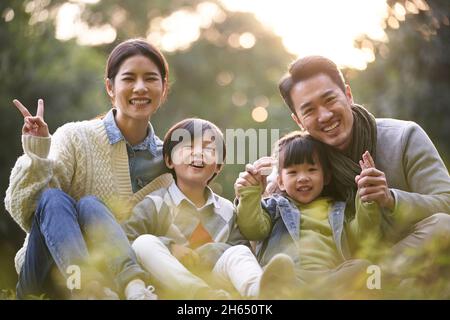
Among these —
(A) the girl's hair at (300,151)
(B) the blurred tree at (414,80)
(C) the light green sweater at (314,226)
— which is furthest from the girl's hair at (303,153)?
(B) the blurred tree at (414,80)

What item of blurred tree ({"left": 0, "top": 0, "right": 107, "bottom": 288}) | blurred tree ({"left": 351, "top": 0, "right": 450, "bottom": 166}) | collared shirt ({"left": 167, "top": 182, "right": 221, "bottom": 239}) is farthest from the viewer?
blurred tree ({"left": 0, "top": 0, "right": 107, "bottom": 288})

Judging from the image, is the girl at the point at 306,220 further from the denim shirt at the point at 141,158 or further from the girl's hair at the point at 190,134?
the denim shirt at the point at 141,158

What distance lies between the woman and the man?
1.54 ft

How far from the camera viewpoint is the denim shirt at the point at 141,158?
2.58 meters

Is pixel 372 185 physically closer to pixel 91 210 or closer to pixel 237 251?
pixel 237 251

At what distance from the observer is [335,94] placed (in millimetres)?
2498

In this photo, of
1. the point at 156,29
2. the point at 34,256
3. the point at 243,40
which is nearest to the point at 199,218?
the point at 34,256

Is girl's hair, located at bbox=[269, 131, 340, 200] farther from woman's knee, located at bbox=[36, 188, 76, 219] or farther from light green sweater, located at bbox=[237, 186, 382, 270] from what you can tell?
woman's knee, located at bbox=[36, 188, 76, 219]

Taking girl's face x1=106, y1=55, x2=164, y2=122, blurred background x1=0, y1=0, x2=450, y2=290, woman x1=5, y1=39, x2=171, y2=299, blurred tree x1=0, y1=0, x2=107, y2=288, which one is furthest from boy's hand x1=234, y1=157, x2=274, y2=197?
blurred tree x1=0, y1=0, x2=107, y2=288

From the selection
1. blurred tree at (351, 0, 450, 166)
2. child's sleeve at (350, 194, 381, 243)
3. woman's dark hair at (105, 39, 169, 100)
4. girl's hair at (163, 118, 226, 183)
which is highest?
blurred tree at (351, 0, 450, 166)

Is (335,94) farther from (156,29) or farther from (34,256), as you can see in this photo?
(156,29)

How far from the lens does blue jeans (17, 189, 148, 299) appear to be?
2.05 metres

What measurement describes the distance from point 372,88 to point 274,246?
5.48 meters

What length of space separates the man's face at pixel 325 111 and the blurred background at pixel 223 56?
0.23 m
